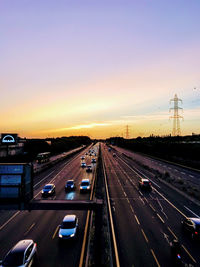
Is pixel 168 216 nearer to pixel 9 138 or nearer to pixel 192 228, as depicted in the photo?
pixel 192 228

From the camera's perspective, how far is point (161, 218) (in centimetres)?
1953

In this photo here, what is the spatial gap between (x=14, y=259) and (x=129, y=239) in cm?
1026

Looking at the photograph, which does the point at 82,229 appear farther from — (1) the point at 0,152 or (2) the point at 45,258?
(1) the point at 0,152

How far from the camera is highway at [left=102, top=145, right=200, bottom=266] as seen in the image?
1299cm

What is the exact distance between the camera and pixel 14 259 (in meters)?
10.8

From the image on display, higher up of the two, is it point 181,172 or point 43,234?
point 43,234

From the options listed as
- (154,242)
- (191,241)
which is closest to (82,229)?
(154,242)

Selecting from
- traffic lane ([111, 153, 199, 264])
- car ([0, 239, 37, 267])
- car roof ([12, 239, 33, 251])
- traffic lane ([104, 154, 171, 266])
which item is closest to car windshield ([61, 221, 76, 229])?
car ([0, 239, 37, 267])

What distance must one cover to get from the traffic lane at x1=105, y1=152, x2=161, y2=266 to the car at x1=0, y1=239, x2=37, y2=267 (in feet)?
23.6

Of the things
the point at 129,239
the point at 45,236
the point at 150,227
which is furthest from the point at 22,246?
the point at 150,227

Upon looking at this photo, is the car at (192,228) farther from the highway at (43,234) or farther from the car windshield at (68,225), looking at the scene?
the car windshield at (68,225)

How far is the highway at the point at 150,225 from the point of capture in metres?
13.0

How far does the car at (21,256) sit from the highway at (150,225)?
7.17 metres

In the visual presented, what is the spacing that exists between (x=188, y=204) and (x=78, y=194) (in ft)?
61.7
